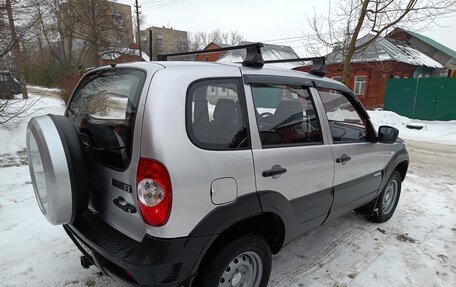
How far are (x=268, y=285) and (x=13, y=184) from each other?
4389 millimetres

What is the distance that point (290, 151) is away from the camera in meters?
2.35

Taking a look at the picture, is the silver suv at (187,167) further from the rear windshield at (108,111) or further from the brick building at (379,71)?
the brick building at (379,71)

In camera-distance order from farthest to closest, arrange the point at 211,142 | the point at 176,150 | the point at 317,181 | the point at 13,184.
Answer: the point at 13,184, the point at 317,181, the point at 211,142, the point at 176,150

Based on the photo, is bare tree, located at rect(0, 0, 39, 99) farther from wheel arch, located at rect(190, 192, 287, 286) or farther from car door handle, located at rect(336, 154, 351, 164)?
car door handle, located at rect(336, 154, 351, 164)

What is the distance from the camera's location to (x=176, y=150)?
1698 mm

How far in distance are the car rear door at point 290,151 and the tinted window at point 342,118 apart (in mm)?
240

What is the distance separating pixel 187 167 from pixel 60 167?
86 centimetres

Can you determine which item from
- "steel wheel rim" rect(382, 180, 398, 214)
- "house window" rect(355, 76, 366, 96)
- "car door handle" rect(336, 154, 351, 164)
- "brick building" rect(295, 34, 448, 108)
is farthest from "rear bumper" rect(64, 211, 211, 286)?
"house window" rect(355, 76, 366, 96)

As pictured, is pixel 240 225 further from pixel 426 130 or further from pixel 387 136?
pixel 426 130

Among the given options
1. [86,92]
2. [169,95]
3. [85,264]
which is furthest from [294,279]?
[86,92]

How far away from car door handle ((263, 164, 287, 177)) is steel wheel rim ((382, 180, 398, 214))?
8.05 ft

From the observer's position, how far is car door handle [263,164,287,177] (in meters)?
2.15

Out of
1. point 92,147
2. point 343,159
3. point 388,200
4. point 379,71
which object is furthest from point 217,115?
point 379,71

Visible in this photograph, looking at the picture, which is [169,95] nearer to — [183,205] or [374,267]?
[183,205]
